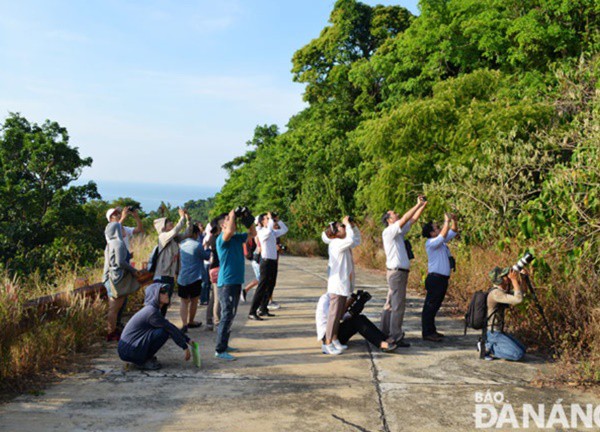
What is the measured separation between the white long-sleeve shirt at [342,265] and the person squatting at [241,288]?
0.5 inches

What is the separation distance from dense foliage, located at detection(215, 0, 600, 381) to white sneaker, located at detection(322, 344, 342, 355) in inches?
105

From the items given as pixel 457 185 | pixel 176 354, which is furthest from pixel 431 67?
pixel 176 354

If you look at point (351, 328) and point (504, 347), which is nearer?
point (504, 347)

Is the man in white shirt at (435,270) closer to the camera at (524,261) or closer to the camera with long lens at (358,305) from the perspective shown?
the camera with long lens at (358,305)

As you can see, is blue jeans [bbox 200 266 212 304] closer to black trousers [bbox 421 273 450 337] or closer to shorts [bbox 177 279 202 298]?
shorts [bbox 177 279 202 298]

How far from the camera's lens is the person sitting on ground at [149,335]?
6.54 m

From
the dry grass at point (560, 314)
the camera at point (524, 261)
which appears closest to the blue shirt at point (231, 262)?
the camera at point (524, 261)

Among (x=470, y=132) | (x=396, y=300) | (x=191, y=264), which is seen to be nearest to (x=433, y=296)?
(x=396, y=300)

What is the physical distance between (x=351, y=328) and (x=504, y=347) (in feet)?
6.72

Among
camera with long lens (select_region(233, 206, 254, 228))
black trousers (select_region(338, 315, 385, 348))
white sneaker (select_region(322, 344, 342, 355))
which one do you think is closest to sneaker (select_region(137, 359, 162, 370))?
camera with long lens (select_region(233, 206, 254, 228))

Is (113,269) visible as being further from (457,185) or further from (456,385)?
(457,185)

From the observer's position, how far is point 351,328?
7.84 meters

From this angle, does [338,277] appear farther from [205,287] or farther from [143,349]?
[205,287]

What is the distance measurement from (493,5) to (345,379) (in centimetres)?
1976
